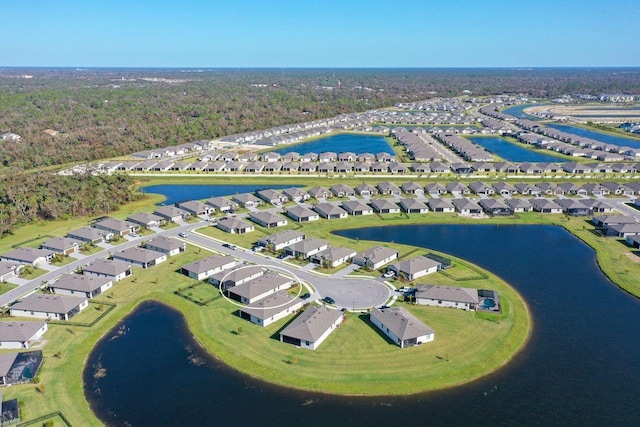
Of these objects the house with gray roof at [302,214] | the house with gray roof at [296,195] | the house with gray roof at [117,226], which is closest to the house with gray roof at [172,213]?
the house with gray roof at [117,226]

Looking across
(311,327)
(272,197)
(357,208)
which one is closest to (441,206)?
(357,208)

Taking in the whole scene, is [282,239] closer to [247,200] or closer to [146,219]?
[247,200]

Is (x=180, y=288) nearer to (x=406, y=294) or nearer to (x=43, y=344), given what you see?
(x=43, y=344)

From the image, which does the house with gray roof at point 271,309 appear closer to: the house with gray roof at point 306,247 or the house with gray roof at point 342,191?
the house with gray roof at point 306,247

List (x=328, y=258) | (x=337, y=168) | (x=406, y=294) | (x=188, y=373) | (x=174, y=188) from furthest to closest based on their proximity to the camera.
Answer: (x=337, y=168) → (x=174, y=188) → (x=328, y=258) → (x=406, y=294) → (x=188, y=373)

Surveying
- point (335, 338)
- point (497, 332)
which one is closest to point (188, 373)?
point (335, 338)

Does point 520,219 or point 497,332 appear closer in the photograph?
point 497,332
